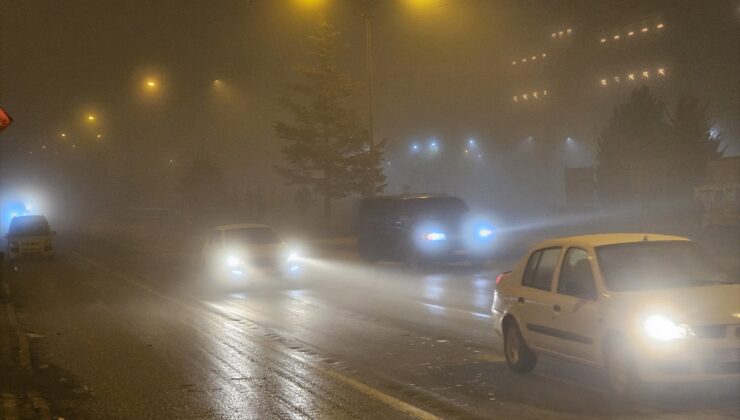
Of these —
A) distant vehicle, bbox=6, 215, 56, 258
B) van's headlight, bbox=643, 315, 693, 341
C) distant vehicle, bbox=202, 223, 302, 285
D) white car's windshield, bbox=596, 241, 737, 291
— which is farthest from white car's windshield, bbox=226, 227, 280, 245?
distant vehicle, bbox=6, 215, 56, 258

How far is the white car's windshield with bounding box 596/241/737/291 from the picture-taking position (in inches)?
326

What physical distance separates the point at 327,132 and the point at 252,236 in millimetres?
31314

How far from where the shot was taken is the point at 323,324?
14.9 metres

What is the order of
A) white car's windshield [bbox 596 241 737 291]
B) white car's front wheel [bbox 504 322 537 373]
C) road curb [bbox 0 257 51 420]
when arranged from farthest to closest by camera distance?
white car's front wheel [bbox 504 322 537 373]
road curb [bbox 0 257 51 420]
white car's windshield [bbox 596 241 737 291]

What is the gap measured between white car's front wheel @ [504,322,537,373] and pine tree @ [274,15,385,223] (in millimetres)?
42421

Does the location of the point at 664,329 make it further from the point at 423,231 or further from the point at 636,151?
the point at 636,151

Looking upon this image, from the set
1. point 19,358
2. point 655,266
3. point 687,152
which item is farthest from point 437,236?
point 687,152

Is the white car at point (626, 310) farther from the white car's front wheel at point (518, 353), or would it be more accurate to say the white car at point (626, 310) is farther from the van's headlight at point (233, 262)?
the van's headlight at point (233, 262)

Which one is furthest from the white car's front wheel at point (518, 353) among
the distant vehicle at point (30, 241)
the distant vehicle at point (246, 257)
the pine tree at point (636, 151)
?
the pine tree at point (636, 151)

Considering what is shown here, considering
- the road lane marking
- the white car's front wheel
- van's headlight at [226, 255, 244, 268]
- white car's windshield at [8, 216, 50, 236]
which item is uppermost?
white car's windshield at [8, 216, 50, 236]

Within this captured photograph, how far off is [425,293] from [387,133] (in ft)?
282

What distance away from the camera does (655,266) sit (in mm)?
8508

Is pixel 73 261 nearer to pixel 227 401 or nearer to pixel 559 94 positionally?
pixel 227 401

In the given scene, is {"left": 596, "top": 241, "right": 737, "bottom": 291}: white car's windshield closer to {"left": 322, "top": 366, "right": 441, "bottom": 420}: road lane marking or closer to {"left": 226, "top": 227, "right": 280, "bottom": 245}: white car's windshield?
{"left": 322, "top": 366, "right": 441, "bottom": 420}: road lane marking
